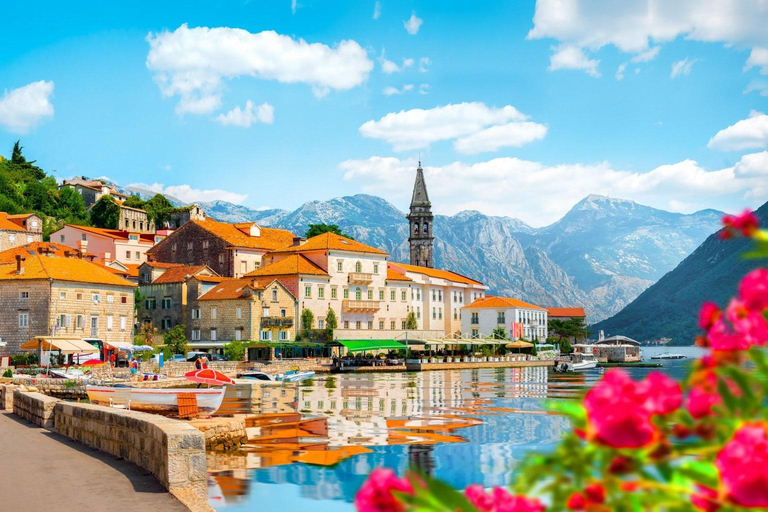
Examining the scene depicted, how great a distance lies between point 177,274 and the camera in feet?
254

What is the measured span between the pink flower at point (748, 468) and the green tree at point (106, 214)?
116 meters

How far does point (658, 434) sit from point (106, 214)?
117 metres

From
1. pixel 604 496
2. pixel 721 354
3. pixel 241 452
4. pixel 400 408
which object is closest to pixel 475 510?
pixel 604 496

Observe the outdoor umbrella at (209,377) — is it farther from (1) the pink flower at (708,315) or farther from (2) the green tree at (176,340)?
(2) the green tree at (176,340)

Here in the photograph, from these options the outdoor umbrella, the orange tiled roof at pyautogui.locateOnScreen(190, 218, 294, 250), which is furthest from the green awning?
the outdoor umbrella

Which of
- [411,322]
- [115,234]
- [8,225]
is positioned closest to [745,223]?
[411,322]

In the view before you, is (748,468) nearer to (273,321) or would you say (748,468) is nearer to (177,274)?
(273,321)

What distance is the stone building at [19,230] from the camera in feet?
284

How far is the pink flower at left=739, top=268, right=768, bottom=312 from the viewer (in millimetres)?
2246

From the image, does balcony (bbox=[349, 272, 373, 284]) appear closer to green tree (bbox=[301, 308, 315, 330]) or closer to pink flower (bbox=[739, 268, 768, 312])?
green tree (bbox=[301, 308, 315, 330])

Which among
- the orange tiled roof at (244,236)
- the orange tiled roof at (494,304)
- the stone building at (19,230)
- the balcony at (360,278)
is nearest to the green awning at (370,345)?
the balcony at (360,278)

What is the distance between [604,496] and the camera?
222 centimetres

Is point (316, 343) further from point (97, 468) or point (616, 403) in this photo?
point (616, 403)

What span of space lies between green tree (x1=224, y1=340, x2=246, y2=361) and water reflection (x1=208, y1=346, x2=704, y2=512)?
29.0 metres
